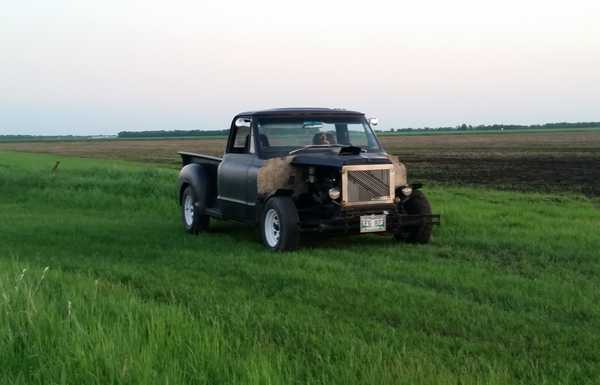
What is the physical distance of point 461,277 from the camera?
7.36 m

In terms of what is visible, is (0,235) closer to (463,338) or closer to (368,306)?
(368,306)

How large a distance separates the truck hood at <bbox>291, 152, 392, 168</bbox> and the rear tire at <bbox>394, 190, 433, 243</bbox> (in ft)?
2.49

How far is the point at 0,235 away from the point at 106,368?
813 centimetres

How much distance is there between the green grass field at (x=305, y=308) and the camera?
4.29 metres

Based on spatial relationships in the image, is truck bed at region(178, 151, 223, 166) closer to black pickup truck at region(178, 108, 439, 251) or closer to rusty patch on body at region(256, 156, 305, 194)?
black pickup truck at region(178, 108, 439, 251)

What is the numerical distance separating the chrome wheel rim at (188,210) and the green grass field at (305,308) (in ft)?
1.80

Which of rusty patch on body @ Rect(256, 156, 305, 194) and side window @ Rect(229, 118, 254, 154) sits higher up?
side window @ Rect(229, 118, 254, 154)

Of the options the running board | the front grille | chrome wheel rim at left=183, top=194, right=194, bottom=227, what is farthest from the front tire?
chrome wheel rim at left=183, top=194, right=194, bottom=227

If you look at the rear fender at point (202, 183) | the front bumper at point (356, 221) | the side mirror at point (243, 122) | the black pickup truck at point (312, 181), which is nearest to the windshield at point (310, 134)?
the black pickup truck at point (312, 181)

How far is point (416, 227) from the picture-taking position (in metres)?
9.93

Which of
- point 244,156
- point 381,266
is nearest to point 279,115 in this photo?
point 244,156

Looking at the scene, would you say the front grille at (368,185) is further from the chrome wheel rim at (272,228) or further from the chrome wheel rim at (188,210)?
the chrome wheel rim at (188,210)

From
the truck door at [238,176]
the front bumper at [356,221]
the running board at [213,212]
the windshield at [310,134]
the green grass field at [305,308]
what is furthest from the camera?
the running board at [213,212]

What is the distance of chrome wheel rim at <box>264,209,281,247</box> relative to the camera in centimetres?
970
